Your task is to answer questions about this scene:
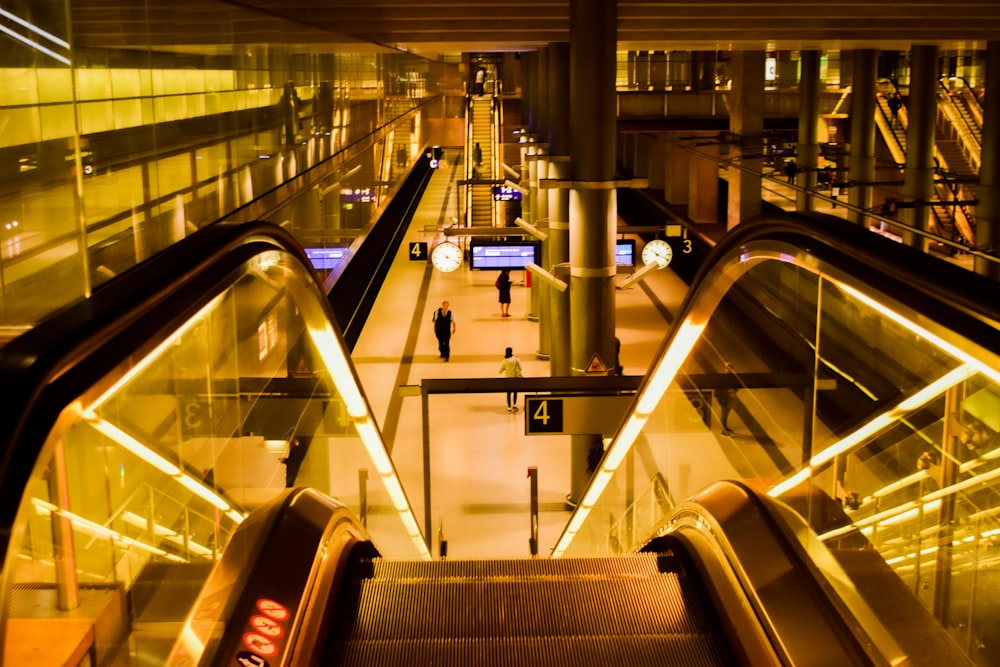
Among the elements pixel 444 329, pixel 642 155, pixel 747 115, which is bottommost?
pixel 444 329

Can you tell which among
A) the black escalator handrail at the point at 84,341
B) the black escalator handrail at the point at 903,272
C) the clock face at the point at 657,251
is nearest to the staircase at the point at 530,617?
the black escalator handrail at the point at 903,272

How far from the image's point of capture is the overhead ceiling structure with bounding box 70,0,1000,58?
30.8 feet

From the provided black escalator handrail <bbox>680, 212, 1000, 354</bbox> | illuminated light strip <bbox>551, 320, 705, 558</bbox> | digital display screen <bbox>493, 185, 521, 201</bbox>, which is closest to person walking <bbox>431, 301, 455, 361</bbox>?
digital display screen <bbox>493, 185, 521, 201</bbox>

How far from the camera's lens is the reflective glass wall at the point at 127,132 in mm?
4090

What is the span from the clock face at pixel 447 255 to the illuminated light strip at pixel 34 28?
16.4m

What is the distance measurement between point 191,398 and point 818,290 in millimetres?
2359

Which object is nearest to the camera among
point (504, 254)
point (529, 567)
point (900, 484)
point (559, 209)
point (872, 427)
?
point (900, 484)

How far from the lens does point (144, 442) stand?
3.52 metres

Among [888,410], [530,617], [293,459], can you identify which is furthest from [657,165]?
[888,410]

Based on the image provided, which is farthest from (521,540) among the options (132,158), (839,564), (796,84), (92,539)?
(796,84)

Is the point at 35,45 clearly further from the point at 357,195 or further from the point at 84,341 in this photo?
the point at 357,195

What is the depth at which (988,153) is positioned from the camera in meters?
17.5

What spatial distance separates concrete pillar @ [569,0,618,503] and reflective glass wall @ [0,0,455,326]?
8.63 ft

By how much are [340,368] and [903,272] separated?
13.3 ft
